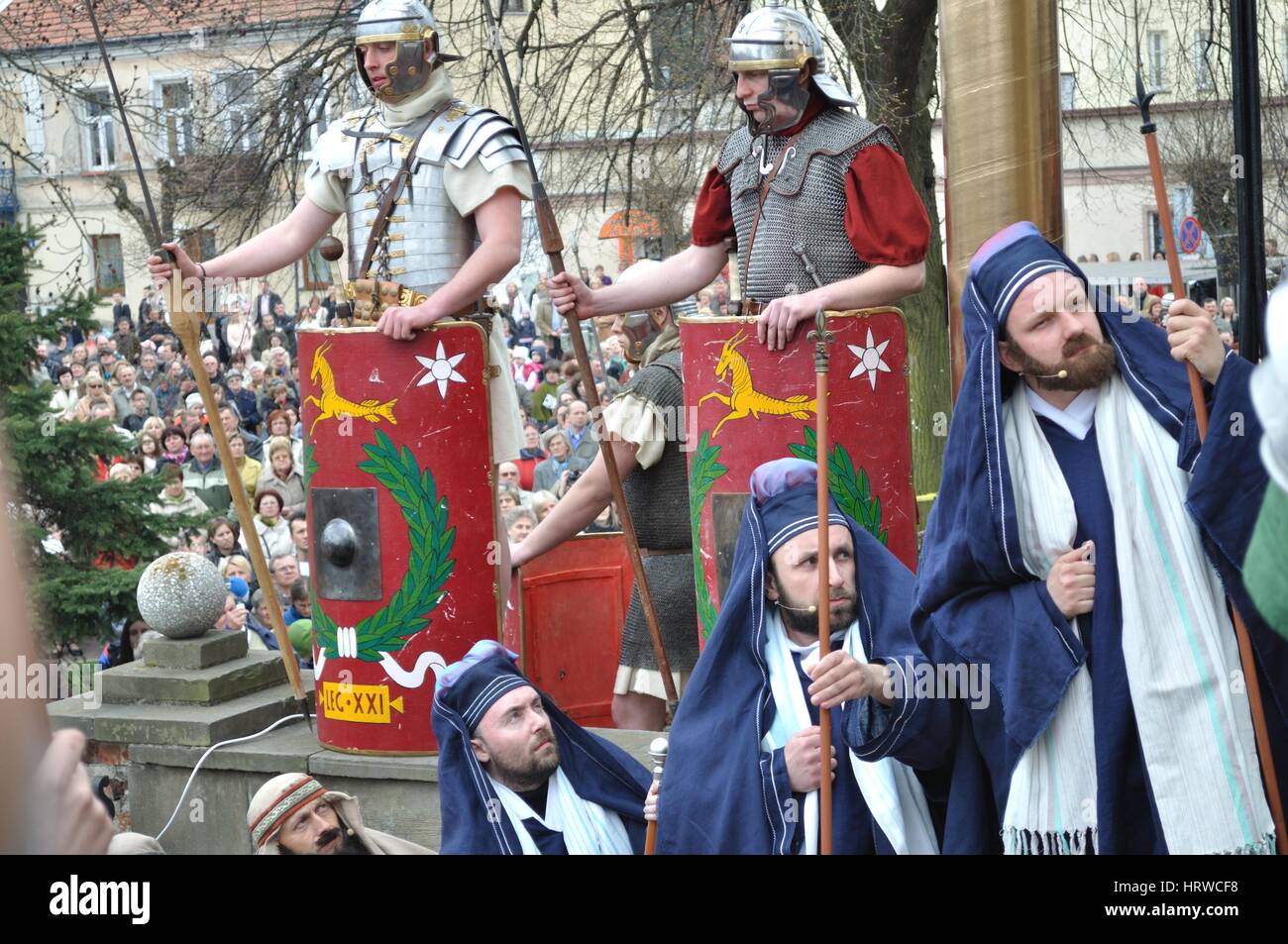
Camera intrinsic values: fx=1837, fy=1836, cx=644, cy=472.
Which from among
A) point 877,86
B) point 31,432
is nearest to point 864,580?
point 877,86

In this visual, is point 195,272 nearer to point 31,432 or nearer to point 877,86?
point 31,432

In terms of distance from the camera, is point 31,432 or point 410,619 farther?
point 31,432

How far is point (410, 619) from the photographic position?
479 cm

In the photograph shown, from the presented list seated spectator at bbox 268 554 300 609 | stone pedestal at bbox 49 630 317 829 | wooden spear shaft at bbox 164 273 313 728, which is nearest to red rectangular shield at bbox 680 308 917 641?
wooden spear shaft at bbox 164 273 313 728

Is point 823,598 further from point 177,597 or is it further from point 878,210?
point 177,597

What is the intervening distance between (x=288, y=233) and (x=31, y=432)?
9.98 ft

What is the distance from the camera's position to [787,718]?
3.65m

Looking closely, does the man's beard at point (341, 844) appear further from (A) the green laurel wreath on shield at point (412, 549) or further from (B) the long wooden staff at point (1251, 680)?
(B) the long wooden staff at point (1251, 680)

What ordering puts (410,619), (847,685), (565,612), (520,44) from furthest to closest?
(520,44) < (565,612) < (410,619) < (847,685)

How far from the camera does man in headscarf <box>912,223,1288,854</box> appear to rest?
3117 mm

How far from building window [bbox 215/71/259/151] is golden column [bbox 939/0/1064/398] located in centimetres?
508

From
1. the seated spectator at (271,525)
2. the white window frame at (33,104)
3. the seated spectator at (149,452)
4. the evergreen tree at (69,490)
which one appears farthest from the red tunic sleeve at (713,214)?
the seated spectator at (149,452)

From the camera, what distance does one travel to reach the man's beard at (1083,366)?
3.23m

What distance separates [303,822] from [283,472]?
5574mm
